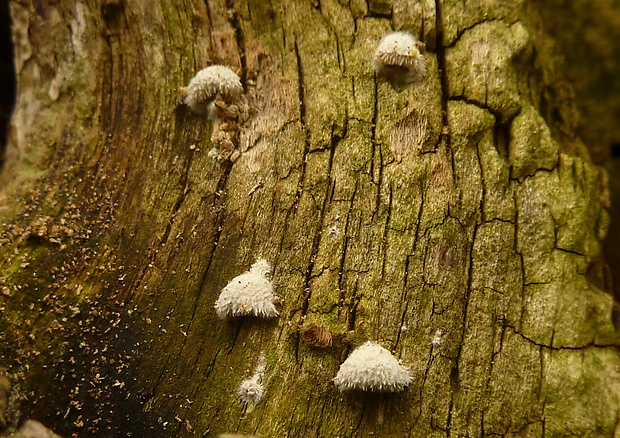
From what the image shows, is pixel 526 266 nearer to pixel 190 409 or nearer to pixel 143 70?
pixel 190 409

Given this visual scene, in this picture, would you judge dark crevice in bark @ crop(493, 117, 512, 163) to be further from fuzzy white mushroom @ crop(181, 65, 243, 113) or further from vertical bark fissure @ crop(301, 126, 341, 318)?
fuzzy white mushroom @ crop(181, 65, 243, 113)

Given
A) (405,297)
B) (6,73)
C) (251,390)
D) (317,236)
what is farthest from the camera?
(6,73)

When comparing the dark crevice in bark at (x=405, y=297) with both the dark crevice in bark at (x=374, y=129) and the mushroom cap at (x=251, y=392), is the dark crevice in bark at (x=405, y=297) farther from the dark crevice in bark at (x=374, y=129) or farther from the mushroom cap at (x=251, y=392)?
the mushroom cap at (x=251, y=392)

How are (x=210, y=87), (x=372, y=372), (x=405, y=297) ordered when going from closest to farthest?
1. (x=372, y=372)
2. (x=405, y=297)
3. (x=210, y=87)

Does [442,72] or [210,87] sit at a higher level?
[442,72]

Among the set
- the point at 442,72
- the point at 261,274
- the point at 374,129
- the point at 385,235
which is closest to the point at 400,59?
the point at 442,72

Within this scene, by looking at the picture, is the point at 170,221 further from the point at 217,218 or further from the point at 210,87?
the point at 210,87

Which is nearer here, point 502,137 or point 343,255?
point 343,255
